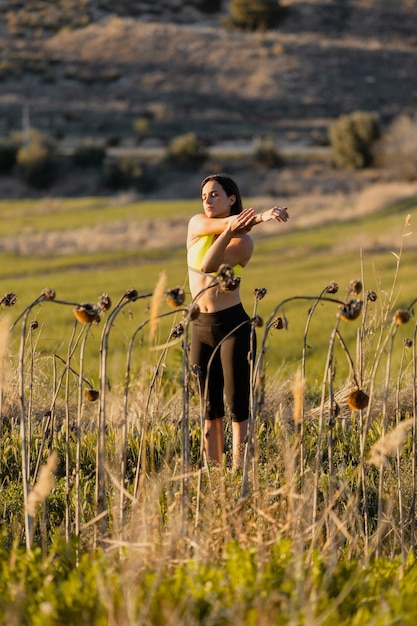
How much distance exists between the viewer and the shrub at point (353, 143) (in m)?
47.2

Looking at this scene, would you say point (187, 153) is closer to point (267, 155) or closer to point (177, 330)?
point (267, 155)

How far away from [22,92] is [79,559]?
64.4 metres

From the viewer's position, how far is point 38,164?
4688 centimetres

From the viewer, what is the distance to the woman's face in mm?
4789

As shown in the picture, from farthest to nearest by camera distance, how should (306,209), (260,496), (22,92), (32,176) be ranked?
(22,92) → (32,176) → (306,209) → (260,496)

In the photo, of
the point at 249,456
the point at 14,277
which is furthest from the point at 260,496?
the point at 14,277

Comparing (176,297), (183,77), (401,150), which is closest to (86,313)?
(176,297)

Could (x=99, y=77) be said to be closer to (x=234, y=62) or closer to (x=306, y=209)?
(x=234, y=62)

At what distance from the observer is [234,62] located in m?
71.8

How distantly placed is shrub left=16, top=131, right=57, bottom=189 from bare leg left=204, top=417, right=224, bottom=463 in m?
43.3

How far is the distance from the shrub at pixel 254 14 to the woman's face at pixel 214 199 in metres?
85.0

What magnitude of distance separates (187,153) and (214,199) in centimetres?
4351

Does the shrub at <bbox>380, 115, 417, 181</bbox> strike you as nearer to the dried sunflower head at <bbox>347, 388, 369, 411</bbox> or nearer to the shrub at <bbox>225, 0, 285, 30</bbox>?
the shrub at <bbox>225, 0, 285, 30</bbox>

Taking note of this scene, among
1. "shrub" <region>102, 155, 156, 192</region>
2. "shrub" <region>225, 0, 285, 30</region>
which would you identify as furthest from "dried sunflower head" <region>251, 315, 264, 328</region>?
"shrub" <region>225, 0, 285, 30</region>
